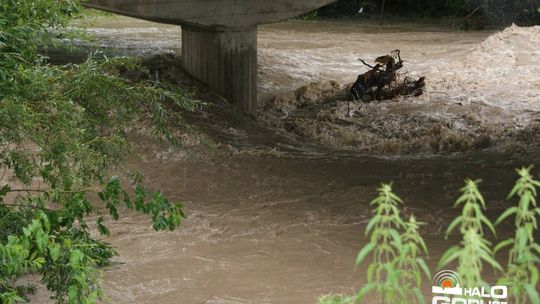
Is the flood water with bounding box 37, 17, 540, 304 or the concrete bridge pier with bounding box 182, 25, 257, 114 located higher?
the concrete bridge pier with bounding box 182, 25, 257, 114

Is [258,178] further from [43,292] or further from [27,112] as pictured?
[27,112]

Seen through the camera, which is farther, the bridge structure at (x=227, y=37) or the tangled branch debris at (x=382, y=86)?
the tangled branch debris at (x=382, y=86)

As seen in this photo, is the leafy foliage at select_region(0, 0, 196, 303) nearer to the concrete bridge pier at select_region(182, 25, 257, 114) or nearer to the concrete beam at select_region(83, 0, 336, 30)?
the concrete beam at select_region(83, 0, 336, 30)

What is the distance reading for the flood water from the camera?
6.84 m

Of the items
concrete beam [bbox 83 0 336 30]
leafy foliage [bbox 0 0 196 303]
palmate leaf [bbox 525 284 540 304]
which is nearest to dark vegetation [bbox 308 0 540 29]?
concrete beam [bbox 83 0 336 30]

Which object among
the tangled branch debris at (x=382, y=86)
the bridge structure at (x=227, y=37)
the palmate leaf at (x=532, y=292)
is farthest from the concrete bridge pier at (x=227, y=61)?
the palmate leaf at (x=532, y=292)

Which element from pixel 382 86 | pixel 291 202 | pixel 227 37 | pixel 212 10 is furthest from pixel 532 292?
pixel 382 86

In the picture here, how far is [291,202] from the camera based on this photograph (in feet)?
30.1

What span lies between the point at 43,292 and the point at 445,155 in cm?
640

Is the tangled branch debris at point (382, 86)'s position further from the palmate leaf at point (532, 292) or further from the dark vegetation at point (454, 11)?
the palmate leaf at point (532, 292)

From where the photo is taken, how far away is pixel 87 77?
541cm

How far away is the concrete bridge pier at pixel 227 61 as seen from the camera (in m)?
13.7

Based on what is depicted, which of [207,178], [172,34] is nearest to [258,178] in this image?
[207,178]

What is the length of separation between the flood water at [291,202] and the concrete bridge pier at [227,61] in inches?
59.0
